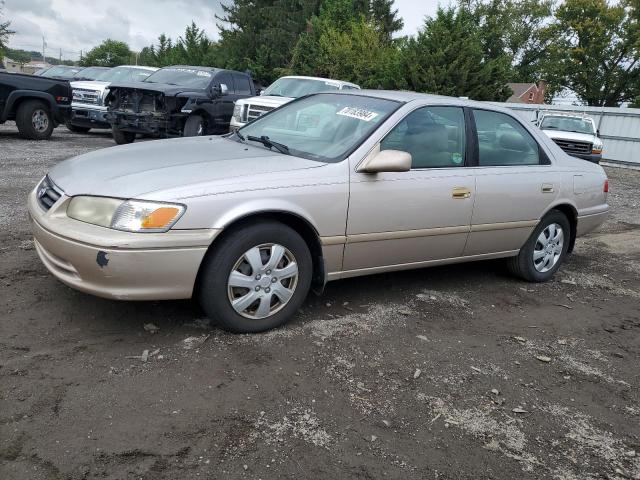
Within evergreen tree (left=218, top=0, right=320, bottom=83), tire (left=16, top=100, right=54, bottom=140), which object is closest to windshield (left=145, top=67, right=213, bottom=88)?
tire (left=16, top=100, right=54, bottom=140)

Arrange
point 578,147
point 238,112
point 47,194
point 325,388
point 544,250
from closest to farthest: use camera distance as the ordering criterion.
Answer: point 325,388
point 47,194
point 544,250
point 238,112
point 578,147

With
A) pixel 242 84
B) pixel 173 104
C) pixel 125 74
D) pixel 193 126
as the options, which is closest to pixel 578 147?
pixel 242 84

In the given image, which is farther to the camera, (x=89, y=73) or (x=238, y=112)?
(x=89, y=73)

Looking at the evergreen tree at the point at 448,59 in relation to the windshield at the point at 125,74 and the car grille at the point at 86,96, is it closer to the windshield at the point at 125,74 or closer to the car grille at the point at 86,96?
the windshield at the point at 125,74

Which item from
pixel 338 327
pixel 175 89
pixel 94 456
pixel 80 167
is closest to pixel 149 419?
pixel 94 456

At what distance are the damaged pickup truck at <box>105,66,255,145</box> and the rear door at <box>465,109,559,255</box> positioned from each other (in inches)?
308

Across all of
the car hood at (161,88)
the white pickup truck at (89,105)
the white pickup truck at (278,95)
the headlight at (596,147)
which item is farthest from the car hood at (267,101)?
the headlight at (596,147)

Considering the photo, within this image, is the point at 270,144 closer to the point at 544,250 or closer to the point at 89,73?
the point at 544,250

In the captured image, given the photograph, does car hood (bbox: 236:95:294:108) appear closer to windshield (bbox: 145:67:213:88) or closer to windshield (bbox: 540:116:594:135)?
windshield (bbox: 145:67:213:88)

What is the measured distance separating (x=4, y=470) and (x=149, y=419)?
62 cm

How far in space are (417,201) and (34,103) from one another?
10768mm

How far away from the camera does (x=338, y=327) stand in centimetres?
395

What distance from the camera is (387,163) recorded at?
386 cm

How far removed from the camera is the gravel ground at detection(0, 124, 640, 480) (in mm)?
2559
